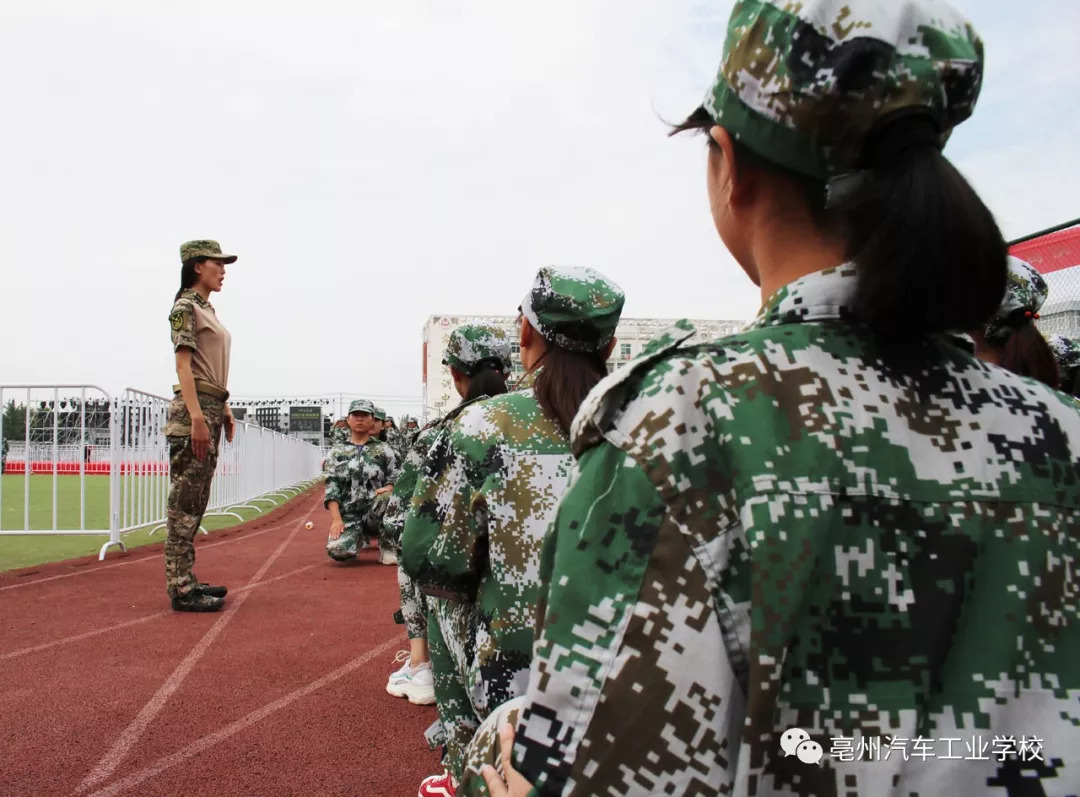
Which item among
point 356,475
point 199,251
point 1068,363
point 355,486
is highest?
point 199,251

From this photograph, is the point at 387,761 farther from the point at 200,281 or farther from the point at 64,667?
the point at 200,281

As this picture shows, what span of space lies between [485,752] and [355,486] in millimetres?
7984

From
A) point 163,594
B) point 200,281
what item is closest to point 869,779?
point 200,281

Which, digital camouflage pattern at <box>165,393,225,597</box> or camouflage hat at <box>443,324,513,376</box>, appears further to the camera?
digital camouflage pattern at <box>165,393,225,597</box>

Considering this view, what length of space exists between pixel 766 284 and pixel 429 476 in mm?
1458

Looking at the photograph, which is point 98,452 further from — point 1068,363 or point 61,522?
point 1068,363

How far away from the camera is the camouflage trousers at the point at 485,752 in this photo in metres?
0.92

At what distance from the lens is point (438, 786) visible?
2822 mm

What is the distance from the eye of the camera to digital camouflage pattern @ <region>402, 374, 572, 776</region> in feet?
6.96

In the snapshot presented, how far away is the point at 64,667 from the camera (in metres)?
4.44

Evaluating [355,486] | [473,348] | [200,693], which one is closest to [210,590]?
[200,693]

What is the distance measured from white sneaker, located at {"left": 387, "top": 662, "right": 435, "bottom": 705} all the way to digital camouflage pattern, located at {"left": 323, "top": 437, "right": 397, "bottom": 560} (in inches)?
170

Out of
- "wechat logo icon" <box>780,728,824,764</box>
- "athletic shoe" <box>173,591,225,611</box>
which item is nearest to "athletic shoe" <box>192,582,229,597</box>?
"athletic shoe" <box>173,591,225,611</box>

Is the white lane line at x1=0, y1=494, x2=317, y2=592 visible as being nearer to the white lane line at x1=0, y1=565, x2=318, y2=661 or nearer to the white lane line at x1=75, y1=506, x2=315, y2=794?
the white lane line at x1=0, y1=565, x2=318, y2=661
